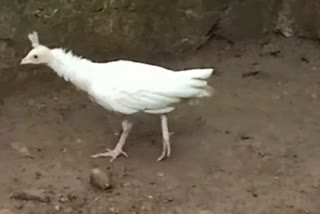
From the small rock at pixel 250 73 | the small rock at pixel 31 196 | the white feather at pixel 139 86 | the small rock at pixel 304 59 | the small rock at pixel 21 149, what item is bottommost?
the small rock at pixel 304 59

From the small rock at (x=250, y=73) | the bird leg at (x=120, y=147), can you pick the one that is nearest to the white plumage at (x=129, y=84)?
the bird leg at (x=120, y=147)

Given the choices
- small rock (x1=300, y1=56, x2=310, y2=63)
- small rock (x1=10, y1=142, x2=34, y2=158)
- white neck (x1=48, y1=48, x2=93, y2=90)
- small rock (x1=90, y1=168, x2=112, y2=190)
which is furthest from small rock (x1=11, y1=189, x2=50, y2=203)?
small rock (x1=300, y1=56, x2=310, y2=63)

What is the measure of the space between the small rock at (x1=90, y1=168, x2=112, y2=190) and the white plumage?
0.73 ft

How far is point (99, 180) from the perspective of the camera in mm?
3215

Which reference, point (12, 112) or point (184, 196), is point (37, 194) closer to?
point (184, 196)

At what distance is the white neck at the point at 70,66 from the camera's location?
11.2ft

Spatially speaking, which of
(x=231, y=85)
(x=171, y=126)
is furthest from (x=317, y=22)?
(x=171, y=126)

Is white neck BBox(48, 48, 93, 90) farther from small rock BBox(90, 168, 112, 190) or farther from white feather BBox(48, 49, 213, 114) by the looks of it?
small rock BBox(90, 168, 112, 190)

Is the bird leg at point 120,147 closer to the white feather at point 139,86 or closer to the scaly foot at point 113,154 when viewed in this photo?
the scaly foot at point 113,154

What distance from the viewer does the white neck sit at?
11.2ft

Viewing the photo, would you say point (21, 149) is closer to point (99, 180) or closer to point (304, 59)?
point (99, 180)

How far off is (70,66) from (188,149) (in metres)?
0.60

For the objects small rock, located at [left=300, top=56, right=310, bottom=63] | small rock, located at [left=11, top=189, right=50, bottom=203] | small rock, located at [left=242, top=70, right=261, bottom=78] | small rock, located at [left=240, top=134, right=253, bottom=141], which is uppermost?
small rock, located at [left=11, top=189, right=50, bottom=203]


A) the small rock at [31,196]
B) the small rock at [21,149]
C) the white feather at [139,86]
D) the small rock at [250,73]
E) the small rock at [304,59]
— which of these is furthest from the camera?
the small rock at [304,59]
